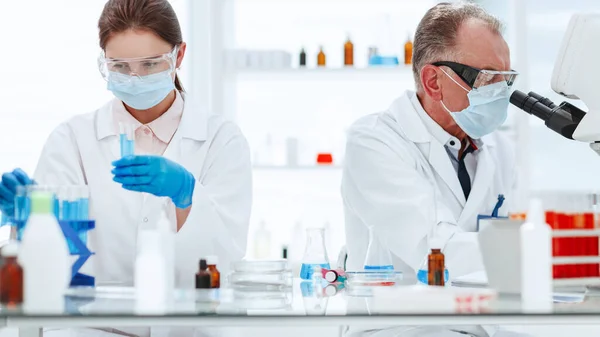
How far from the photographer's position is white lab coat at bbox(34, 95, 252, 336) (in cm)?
211

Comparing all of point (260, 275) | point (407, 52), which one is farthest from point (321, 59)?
point (260, 275)

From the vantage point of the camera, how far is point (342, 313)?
3.62ft

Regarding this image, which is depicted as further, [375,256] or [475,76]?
[475,76]

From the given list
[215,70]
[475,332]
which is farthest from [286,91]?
[475,332]

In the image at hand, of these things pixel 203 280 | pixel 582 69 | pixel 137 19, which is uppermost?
pixel 137 19

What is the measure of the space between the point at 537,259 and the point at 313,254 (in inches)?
26.0

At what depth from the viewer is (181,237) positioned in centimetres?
192

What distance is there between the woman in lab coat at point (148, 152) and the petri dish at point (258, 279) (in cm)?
44

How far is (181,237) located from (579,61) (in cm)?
104

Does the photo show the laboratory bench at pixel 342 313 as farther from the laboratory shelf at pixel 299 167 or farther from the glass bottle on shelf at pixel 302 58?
the glass bottle on shelf at pixel 302 58

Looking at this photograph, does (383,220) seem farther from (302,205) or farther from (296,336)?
(302,205)

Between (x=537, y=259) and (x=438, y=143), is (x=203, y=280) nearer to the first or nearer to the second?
(x=537, y=259)

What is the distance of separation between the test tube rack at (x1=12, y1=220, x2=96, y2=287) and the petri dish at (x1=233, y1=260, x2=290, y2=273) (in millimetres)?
291

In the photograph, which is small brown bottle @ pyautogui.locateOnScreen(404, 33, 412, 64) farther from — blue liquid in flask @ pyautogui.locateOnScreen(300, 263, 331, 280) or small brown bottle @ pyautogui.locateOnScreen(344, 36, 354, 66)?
blue liquid in flask @ pyautogui.locateOnScreen(300, 263, 331, 280)
